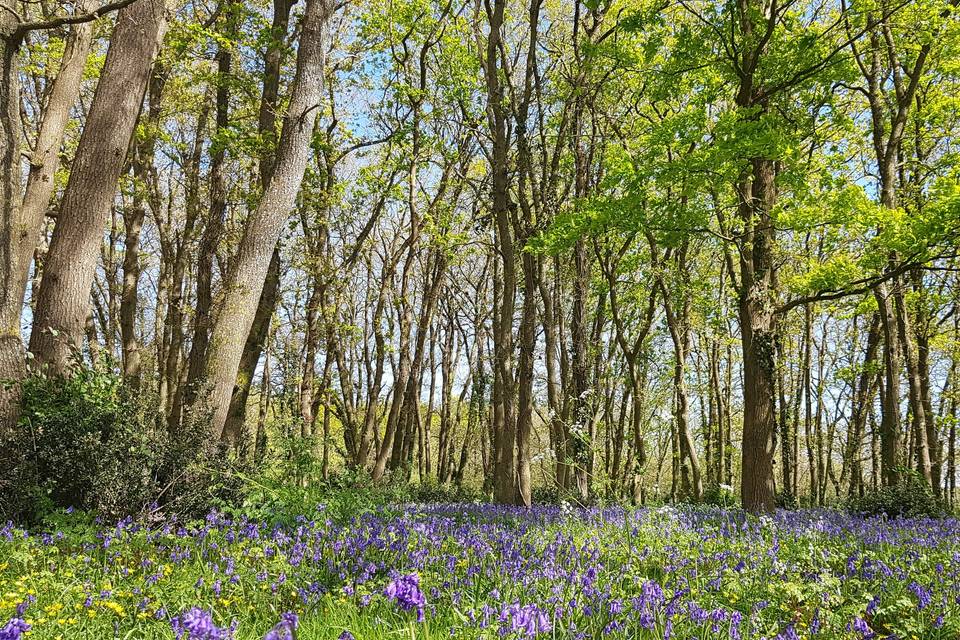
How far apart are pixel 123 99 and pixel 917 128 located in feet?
55.9

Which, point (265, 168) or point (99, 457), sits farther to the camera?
point (265, 168)

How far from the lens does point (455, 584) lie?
365cm

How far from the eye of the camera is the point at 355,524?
517cm

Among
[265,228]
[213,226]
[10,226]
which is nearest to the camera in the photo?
[10,226]

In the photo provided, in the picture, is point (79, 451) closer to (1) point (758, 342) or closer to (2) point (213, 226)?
(2) point (213, 226)

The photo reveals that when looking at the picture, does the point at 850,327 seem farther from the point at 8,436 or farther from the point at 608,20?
the point at 8,436

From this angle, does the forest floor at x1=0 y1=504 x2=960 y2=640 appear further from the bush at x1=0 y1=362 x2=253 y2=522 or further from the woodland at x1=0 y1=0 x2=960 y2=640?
the bush at x1=0 y1=362 x2=253 y2=522

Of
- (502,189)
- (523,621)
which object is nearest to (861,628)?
(523,621)

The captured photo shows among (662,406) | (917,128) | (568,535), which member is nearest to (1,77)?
(568,535)

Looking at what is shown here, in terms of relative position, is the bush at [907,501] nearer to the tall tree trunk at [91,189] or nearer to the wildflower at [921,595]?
the wildflower at [921,595]

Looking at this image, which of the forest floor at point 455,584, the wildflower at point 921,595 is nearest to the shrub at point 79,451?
the forest floor at point 455,584

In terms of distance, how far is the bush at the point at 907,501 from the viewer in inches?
406

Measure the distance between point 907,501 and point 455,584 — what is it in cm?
1041

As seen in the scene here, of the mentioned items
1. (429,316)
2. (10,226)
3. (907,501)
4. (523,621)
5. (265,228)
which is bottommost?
(907,501)
